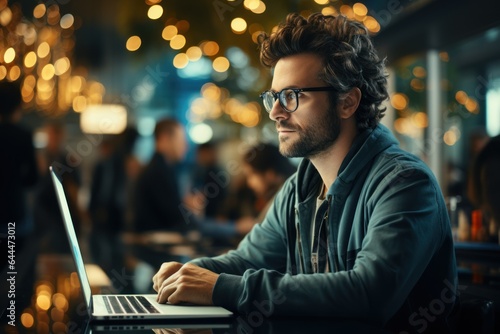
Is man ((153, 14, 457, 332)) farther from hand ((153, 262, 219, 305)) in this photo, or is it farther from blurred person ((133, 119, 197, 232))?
blurred person ((133, 119, 197, 232))

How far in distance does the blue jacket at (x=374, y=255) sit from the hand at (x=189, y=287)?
32 mm

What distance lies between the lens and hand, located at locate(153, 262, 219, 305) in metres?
1.58

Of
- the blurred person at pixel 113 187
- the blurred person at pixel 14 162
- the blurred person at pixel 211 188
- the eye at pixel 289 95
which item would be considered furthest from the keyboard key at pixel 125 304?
the blurred person at pixel 211 188

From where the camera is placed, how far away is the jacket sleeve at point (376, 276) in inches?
57.7

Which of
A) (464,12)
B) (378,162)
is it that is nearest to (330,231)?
(378,162)

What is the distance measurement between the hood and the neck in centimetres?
4

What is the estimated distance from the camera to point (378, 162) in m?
1.74

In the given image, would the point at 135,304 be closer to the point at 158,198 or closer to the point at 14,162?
the point at 14,162

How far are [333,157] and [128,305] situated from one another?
0.65 meters

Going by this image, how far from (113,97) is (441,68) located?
773 centimetres

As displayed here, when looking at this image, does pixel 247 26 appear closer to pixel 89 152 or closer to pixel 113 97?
pixel 89 152

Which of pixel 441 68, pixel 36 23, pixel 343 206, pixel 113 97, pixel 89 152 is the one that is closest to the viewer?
pixel 343 206

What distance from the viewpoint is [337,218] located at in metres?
1.77

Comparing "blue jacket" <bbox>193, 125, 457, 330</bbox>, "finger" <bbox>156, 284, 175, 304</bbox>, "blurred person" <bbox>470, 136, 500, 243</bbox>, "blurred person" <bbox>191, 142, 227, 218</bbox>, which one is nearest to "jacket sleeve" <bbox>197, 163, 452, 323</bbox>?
"blue jacket" <bbox>193, 125, 457, 330</bbox>
